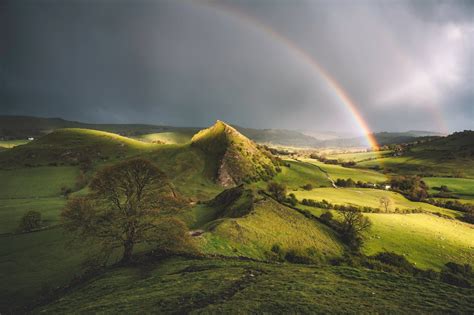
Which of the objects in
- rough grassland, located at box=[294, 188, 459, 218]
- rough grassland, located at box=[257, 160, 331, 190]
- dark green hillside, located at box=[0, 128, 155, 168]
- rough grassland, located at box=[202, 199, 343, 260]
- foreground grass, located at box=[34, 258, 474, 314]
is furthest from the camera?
dark green hillside, located at box=[0, 128, 155, 168]

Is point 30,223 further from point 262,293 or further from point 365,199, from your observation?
point 365,199

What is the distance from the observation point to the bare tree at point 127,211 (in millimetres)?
34438

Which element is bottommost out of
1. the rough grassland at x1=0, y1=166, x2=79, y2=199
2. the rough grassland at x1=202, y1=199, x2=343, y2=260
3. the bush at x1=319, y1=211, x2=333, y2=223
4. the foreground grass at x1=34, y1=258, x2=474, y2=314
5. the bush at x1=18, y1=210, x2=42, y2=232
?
the rough grassland at x1=0, y1=166, x2=79, y2=199

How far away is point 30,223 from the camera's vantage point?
60.8 meters

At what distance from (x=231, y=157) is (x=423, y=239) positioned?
100767 mm

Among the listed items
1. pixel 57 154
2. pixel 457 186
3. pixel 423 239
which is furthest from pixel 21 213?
pixel 457 186

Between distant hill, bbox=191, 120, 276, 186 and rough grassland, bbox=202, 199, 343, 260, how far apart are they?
2906 inches

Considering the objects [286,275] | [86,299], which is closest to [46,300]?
[86,299]

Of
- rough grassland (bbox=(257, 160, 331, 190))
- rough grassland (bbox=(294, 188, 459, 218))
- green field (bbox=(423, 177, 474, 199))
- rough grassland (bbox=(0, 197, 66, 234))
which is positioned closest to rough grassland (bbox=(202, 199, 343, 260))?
rough grassland (bbox=(294, 188, 459, 218))

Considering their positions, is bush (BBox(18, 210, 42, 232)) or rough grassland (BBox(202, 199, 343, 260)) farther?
bush (BBox(18, 210, 42, 232))

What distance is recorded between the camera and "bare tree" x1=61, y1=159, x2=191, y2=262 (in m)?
34.4

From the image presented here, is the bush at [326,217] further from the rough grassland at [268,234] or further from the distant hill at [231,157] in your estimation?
the distant hill at [231,157]

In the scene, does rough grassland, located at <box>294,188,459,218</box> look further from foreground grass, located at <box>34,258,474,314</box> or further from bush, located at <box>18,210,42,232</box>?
bush, located at <box>18,210,42,232</box>

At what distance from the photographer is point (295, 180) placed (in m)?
147
